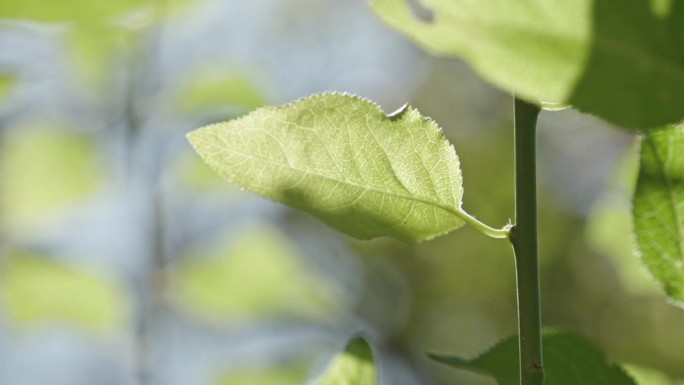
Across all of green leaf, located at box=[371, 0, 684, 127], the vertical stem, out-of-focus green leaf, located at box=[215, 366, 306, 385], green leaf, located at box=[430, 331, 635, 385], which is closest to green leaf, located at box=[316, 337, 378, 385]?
green leaf, located at box=[430, 331, 635, 385]

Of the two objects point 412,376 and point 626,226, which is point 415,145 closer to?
point 626,226

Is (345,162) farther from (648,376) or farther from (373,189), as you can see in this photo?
(648,376)

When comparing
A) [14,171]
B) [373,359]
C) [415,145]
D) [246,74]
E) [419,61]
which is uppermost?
[419,61]

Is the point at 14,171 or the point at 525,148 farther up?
the point at 14,171

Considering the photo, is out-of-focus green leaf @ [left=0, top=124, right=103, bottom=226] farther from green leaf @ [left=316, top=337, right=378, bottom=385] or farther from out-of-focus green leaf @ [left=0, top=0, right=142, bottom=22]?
green leaf @ [left=316, top=337, right=378, bottom=385]

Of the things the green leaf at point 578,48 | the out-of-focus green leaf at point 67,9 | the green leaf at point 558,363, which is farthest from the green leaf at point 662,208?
the out-of-focus green leaf at point 67,9

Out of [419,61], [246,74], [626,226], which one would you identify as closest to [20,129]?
[246,74]
